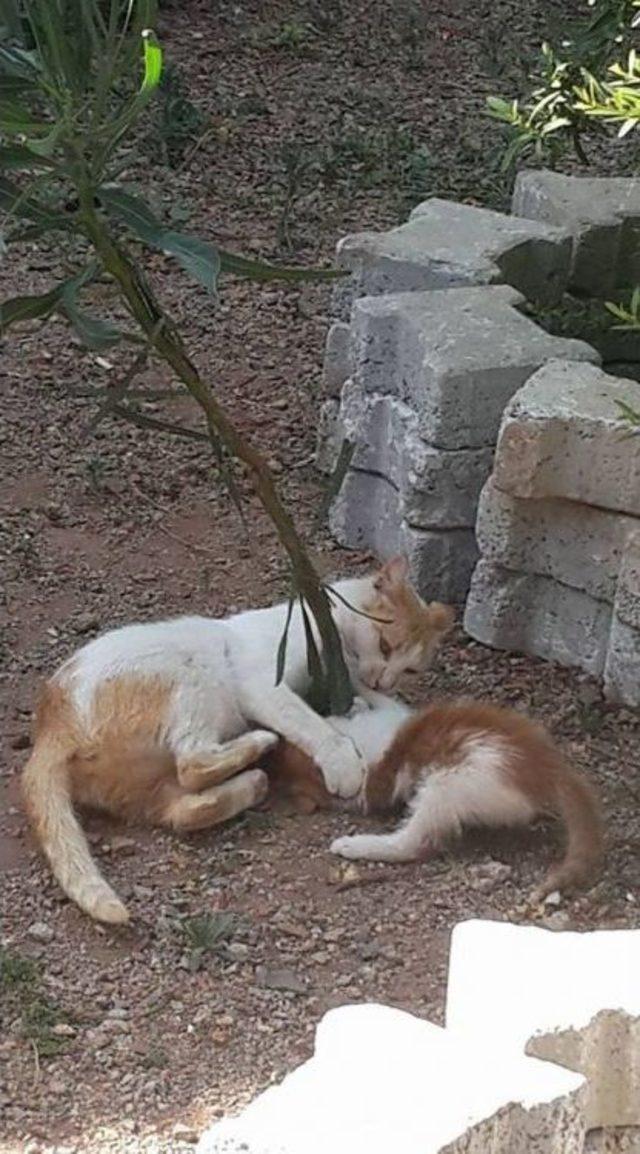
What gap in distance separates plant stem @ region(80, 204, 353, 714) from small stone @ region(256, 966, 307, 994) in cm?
75

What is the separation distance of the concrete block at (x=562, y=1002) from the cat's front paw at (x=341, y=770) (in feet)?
4.66

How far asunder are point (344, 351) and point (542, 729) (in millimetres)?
1464

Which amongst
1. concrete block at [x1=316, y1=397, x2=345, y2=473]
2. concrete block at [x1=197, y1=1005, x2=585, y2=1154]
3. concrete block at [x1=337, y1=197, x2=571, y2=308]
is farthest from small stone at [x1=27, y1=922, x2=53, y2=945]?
concrete block at [x1=337, y1=197, x2=571, y2=308]

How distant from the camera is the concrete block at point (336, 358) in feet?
18.0

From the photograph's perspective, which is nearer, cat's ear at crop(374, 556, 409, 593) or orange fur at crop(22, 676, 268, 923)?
orange fur at crop(22, 676, 268, 923)

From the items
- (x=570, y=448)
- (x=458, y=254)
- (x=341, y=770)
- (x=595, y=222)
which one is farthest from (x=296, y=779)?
(x=595, y=222)

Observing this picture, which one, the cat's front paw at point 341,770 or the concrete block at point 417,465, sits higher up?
the concrete block at point 417,465

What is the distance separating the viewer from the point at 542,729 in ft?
14.5

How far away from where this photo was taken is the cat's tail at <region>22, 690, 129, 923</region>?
3.97m

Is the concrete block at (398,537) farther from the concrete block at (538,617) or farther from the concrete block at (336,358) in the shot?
the concrete block at (336,358)

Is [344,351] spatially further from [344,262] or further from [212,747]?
[212,747]

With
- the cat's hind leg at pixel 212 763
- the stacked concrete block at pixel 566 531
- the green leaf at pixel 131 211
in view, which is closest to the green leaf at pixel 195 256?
the green leaf at pixel 131 211

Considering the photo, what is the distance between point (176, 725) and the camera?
4336mm

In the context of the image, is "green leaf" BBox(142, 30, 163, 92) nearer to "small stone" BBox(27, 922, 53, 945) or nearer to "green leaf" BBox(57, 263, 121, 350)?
"green leaf" BBox(57, 263, 121, 350)
